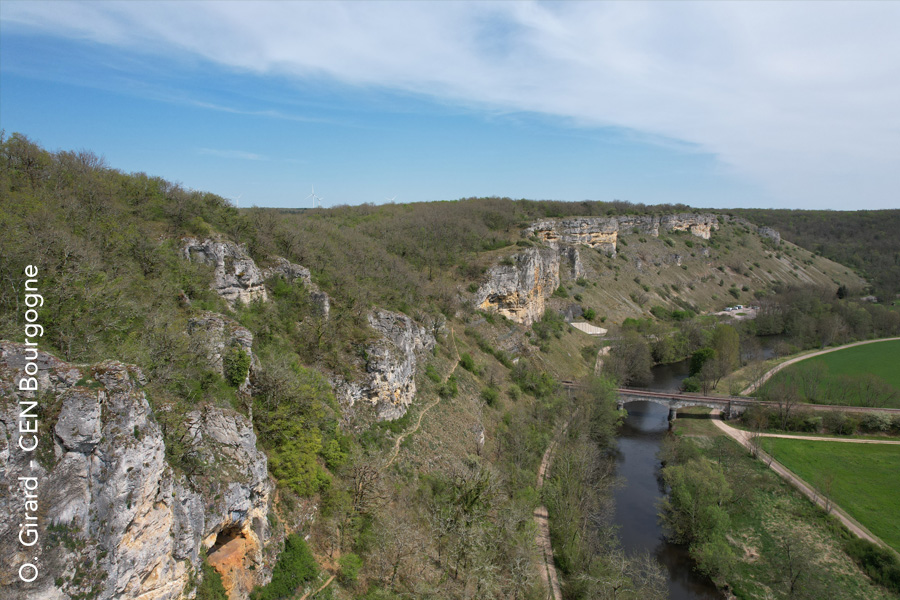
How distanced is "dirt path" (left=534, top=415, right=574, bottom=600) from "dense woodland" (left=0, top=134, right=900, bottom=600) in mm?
832

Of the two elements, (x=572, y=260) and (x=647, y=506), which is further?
(x=572, y=260)

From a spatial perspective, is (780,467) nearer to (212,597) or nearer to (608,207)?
(212,597)

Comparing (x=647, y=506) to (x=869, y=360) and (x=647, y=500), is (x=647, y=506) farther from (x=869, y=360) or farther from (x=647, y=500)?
(x=869, y=360)

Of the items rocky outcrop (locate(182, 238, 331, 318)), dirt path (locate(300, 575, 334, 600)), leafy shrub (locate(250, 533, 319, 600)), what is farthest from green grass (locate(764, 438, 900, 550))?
rocky outcrop (locate(182, 238, 331, 318))

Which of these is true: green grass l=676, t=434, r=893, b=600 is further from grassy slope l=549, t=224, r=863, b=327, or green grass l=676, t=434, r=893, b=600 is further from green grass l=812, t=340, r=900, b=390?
grassy slope l=549, t=224, r=863, b=327

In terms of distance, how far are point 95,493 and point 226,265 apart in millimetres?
18142

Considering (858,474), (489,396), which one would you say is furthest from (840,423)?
(489,396)

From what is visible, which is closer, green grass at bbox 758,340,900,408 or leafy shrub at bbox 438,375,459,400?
leafy shrub at bbox 438,375,459,400

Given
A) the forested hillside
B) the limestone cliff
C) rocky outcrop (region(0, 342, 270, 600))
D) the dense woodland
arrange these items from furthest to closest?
the forested hillside
the limestone cliff
the dense woodland
rocky outcrop (region(0, 342, 270, 600))

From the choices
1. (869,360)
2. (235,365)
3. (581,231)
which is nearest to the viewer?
(235,365)

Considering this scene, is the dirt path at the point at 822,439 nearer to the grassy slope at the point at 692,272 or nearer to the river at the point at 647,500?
the river at the point at 647,500

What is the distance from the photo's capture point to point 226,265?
27875mm

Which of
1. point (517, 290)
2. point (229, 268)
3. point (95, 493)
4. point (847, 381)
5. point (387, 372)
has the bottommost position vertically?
point (847, 381)

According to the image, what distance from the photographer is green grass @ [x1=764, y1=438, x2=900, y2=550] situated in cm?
3588
